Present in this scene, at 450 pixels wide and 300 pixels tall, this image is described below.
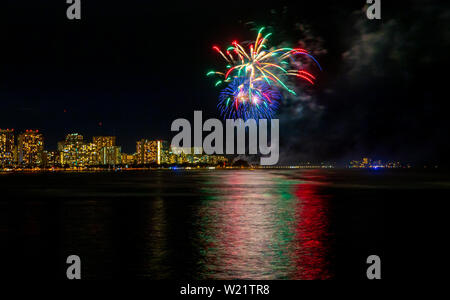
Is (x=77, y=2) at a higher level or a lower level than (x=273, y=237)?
higher

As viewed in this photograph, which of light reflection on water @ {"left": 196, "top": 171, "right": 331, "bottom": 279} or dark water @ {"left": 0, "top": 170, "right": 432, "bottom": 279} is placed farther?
dark water @ {"left": 0, "top": 170, "right": 432, "bottom": 279}

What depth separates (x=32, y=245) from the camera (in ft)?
53.6

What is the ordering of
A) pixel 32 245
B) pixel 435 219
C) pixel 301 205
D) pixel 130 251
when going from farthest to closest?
pixel 301 205 → pixel 435 219 → pixel 32 245 → pixel 130 251

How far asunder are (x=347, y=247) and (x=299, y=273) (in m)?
4.39

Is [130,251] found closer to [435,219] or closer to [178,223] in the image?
[178,223]

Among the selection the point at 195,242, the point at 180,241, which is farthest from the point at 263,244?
the point at 180,241

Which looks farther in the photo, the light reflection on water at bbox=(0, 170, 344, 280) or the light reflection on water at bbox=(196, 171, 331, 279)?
the light reflection on water at bbox=(0, 170, 344, 280)

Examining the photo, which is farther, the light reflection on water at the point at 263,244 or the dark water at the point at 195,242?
the dark water at the point at 195,242

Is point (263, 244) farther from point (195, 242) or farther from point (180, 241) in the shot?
point (180, 241)

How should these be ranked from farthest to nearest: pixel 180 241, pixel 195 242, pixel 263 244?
1. pixel 180 241
2. pixel 195 242
3. pixel 263 244

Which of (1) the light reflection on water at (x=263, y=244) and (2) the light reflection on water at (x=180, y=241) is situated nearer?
(1) the light reflection on water at (x=263, y=244)
